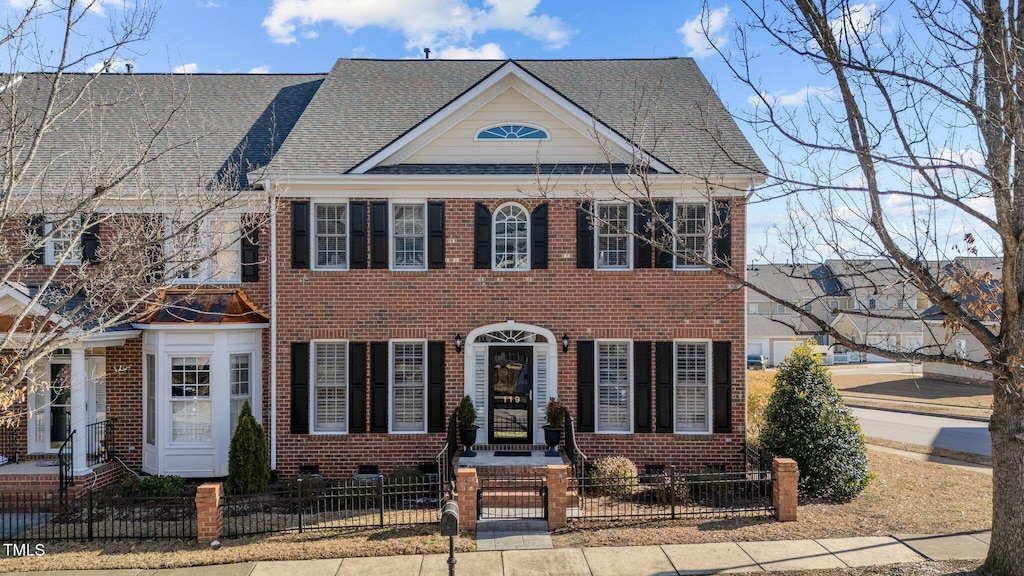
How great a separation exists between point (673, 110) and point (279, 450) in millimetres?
11609

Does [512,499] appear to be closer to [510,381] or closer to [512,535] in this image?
[512,535]

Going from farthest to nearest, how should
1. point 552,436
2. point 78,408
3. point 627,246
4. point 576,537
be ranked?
1. point 627,246
2. point 552,436
3. point 78,408
4. point 576,537

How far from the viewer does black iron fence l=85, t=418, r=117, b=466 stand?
13000mm

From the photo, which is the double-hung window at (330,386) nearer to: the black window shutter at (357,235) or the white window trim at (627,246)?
the black window shutter at (357,235)

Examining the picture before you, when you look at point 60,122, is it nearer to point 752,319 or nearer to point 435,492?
point 435,492

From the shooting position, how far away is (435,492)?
12.0 m

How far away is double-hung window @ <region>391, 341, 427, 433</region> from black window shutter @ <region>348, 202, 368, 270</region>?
182cm

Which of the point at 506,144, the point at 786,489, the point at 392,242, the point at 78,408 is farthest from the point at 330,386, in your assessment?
the point at 786,489

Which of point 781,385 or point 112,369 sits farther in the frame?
point 112,369

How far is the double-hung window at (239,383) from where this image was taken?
13172 mm

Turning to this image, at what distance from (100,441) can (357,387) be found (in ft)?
17.5

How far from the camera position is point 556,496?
10.0 metres

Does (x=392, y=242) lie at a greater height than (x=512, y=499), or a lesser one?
greater

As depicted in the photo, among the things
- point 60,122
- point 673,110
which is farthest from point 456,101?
point 60,122
